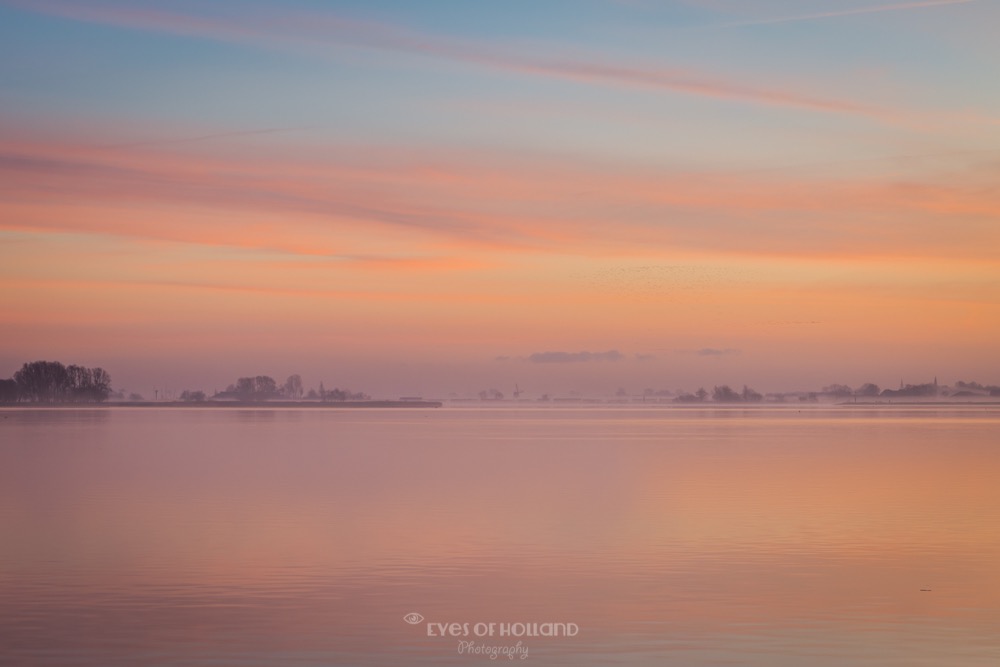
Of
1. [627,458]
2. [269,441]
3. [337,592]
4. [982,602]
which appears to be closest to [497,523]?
[337,592]

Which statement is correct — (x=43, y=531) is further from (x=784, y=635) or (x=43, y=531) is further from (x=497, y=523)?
(x=784, y=635)

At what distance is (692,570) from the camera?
27.0 m

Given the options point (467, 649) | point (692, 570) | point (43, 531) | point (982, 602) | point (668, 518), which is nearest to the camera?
point (467, 649)

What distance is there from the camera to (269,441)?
92.2 metres

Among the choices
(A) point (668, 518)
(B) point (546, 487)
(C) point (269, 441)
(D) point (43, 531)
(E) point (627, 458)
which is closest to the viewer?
(D) point (43, 531)

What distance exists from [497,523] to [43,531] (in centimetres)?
1235

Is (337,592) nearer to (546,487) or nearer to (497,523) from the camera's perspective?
(497,523)

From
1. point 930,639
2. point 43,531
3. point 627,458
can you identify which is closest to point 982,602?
point 930,639

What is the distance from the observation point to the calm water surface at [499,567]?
19.8 m

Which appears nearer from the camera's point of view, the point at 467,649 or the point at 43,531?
the point at 467,649

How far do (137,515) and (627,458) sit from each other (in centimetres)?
3507

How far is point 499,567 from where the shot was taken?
27469mm

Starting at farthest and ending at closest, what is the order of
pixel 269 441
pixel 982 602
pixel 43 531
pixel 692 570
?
pixel 269 441, pixel 43 531, pixel 692 570, pixel 982 602

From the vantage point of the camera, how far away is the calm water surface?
→ 65.0 ft
